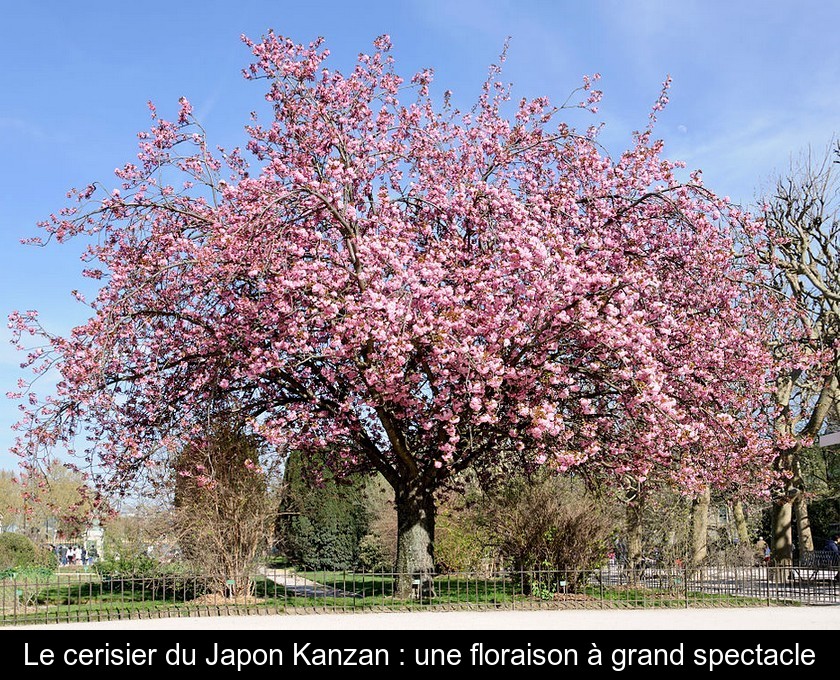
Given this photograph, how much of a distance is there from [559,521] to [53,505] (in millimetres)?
9050

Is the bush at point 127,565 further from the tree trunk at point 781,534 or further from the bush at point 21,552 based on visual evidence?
the tree trunk at point 781,534

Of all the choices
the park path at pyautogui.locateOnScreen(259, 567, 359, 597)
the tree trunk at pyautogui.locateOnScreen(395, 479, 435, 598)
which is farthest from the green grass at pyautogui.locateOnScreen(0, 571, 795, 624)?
the tree trunk at pyautogui.locateOnScreen(395, 479, 435, 598)

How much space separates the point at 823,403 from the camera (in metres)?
25.6

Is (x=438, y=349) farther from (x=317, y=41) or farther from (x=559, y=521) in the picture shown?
(x=317, y=41)

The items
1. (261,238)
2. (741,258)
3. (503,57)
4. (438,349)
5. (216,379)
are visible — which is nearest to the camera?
(438,349)

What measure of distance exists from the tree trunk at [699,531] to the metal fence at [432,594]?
14.4 inches

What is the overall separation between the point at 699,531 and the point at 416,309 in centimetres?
1053

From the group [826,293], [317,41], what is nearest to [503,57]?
[317,41]

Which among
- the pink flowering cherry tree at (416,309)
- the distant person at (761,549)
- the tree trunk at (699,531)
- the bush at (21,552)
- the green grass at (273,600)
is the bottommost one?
the distant person at (761,549)

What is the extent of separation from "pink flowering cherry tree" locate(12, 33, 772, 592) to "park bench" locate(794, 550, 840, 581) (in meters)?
3.96

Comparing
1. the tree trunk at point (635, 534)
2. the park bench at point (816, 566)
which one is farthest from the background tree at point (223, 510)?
the park bench at point (816, 566)

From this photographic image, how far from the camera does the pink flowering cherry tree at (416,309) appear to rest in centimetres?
1452

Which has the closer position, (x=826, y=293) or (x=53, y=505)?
(x=53, y=505)

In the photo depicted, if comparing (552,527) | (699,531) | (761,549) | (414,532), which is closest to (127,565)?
(414,532)
